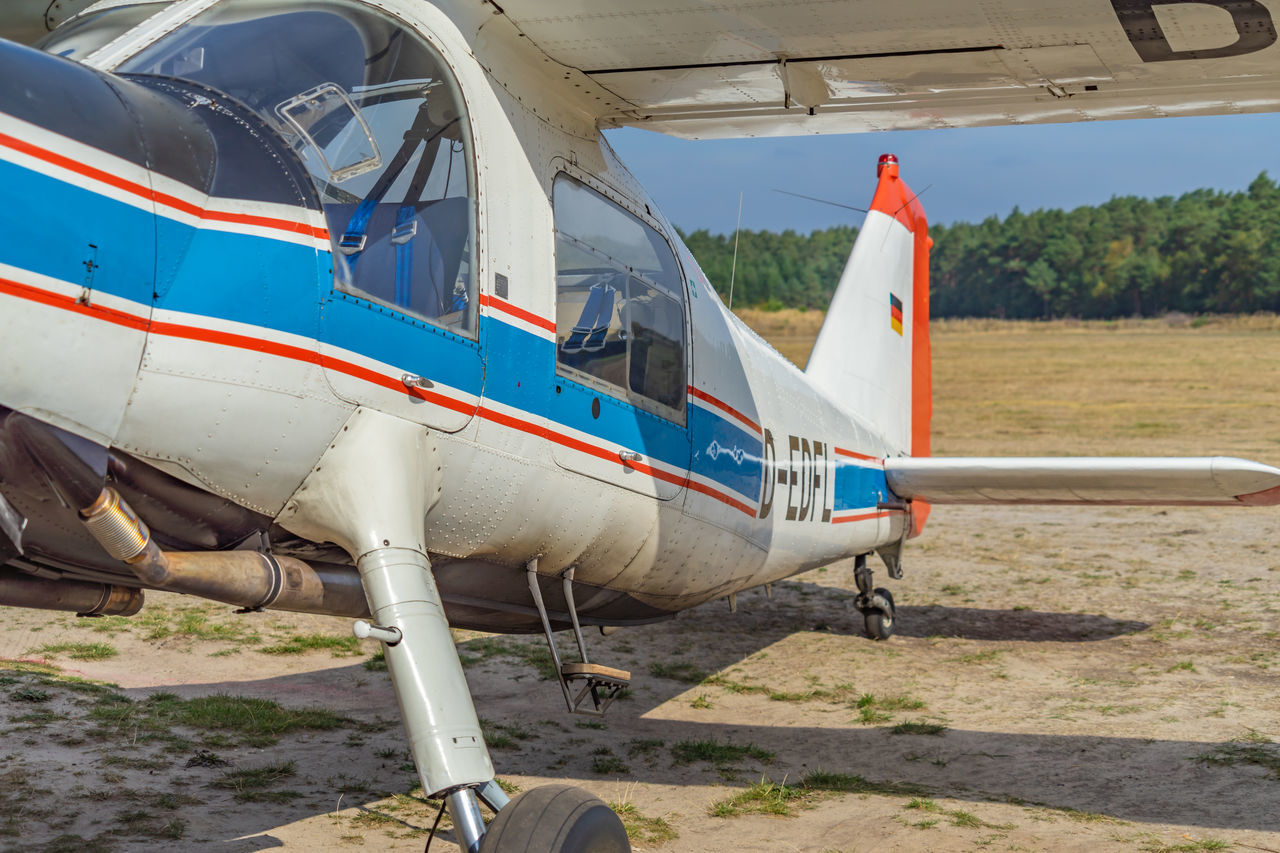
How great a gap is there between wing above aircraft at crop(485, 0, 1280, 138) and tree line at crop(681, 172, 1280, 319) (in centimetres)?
6464

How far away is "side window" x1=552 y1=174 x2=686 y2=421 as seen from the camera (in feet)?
15.3

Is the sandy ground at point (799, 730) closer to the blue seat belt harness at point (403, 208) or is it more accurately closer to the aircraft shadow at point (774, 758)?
the aircraft shadow at point (774, 758)

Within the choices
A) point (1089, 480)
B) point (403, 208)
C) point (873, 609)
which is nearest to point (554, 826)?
point (403, 208)

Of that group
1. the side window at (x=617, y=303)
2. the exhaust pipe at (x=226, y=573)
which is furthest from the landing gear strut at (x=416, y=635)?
the side window at (x=617, y=303)

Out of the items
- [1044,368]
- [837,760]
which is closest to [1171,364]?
[1044,368]


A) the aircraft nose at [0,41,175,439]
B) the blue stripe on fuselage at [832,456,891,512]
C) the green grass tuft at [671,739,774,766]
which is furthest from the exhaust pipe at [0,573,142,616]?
the blue stripe on fuselage at [832,456,891,512]

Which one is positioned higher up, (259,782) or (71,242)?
(71,242)

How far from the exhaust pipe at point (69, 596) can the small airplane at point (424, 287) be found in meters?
0.01

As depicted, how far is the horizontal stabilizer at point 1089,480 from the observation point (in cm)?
645

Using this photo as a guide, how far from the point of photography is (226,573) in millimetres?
3436

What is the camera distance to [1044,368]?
42812 millimetres

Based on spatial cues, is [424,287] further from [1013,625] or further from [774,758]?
[1013,625]

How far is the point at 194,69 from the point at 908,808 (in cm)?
453

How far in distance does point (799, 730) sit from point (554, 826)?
3.98 metres
